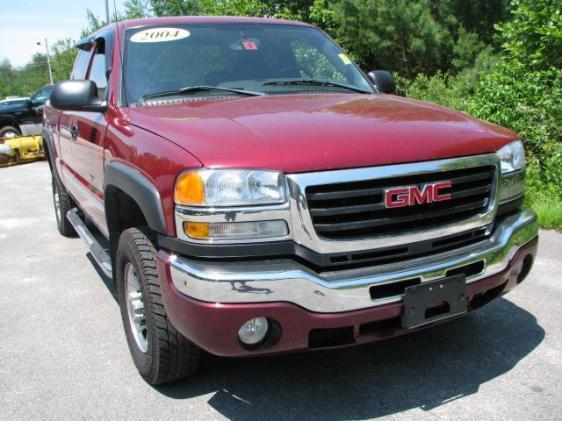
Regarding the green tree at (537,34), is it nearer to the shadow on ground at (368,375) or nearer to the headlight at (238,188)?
the shadow on ground at (368,375)

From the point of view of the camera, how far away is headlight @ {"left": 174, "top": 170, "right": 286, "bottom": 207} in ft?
7.96

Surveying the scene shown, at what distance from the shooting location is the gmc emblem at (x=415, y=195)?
2578mm

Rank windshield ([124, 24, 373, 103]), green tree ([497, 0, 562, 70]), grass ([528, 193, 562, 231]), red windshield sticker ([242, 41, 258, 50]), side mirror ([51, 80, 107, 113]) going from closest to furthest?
1. side mirror ([51, 80, 107, 113])
2. windshield ([124, 24, 373, 103])
3. red windshield sticker ([242, 41, 258, 50])
4. grass ([528, 193, 562, 231])
5. green tree ([497, 0, 562, 70])

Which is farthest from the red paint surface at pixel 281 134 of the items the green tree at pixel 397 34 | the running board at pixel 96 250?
the green tree at pixel 397 34

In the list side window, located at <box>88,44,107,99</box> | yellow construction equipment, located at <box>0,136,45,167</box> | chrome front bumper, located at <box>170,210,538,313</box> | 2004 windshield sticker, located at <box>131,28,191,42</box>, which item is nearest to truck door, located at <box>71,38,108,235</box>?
side window, located at <box>88,44,107,99</box>

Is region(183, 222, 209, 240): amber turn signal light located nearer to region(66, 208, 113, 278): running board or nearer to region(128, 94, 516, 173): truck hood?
region(128, 94, 516, 173): truck hood

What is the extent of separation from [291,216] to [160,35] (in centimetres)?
197

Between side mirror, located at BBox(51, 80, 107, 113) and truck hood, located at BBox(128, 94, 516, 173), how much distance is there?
317 millimetres

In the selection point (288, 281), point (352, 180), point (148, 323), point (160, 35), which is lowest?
point (148, 323)

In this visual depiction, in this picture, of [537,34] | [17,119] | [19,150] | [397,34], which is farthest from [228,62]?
[17,119]

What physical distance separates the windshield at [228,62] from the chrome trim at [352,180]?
1.31 metres

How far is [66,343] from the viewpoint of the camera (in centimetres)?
376

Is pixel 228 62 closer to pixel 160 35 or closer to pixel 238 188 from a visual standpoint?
pixel 160 35

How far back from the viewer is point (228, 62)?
378cm
